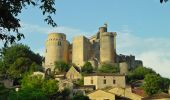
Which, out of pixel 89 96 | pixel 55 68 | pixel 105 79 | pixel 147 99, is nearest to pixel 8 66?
pixel 55 68

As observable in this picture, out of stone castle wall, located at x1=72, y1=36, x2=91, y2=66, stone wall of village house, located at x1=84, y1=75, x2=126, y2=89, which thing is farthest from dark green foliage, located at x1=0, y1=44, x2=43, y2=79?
stone castle wall, located at x1=72, y1=36, x2=91, y2=66

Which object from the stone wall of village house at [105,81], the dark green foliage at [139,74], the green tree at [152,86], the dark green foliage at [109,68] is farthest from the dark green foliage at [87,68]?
the green tree at [152,86]

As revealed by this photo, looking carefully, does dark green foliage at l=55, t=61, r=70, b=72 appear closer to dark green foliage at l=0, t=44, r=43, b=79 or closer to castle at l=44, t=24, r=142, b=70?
castle at l=44, t=24, r=142, b=70

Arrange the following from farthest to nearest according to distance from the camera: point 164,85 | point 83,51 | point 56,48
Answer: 1. point 56,48
2. point 83,51
3. point 164,85

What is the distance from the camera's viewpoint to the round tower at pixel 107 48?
111875 mm

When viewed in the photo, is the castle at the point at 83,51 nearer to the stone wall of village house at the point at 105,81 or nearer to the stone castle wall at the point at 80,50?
A: the stone castle wall at the point at 80,50

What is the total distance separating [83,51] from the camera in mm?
111938

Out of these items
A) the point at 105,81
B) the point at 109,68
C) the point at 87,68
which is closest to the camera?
the point at 105,81

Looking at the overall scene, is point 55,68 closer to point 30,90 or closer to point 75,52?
point 75,52

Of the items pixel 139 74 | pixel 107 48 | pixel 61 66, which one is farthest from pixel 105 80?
pixel 107 48

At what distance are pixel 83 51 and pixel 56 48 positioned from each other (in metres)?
6.12

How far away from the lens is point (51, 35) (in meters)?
115

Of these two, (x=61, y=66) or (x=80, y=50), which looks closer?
(x=61, y=66)

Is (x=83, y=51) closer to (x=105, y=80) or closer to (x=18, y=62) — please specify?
(x=18, y=62)
